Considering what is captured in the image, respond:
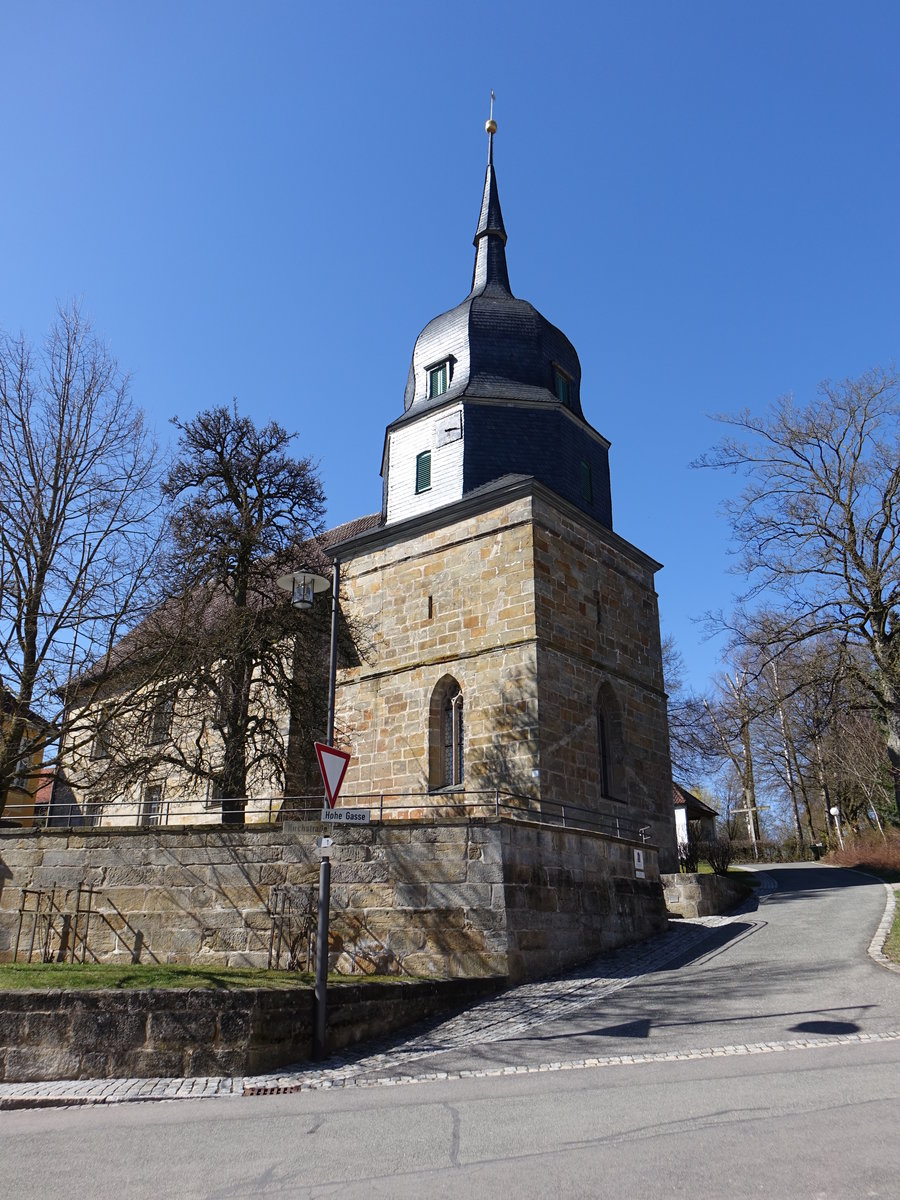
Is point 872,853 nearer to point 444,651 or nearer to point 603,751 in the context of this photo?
point 603,751

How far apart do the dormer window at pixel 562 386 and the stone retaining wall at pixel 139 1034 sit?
52.9 ft

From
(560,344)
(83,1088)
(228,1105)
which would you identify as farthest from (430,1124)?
(560,344)

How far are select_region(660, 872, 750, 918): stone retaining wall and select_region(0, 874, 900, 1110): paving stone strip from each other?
6135 mm

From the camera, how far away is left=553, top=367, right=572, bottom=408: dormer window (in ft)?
71.3

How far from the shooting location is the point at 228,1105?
719cm

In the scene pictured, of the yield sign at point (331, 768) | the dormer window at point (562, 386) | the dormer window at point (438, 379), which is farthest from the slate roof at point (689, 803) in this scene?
the yield sign at point (331, 768)

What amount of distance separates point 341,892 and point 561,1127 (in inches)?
248

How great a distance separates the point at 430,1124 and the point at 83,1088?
3436mm

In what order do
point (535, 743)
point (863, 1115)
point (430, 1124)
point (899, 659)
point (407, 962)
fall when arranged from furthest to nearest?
1. point (899, 659)
2. point (535, 743)
3. point (407, 962)
4. point (430, 1124)
5. point (863, 1115)

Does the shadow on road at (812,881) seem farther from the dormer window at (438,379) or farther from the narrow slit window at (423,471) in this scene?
the dormer window at (438,379)

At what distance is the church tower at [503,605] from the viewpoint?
57.7 feet

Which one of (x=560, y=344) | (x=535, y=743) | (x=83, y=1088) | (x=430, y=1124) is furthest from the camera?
(x=560, y=344)

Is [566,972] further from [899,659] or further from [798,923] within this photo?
[899,659]

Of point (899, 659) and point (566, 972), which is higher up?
point (899, 659)
